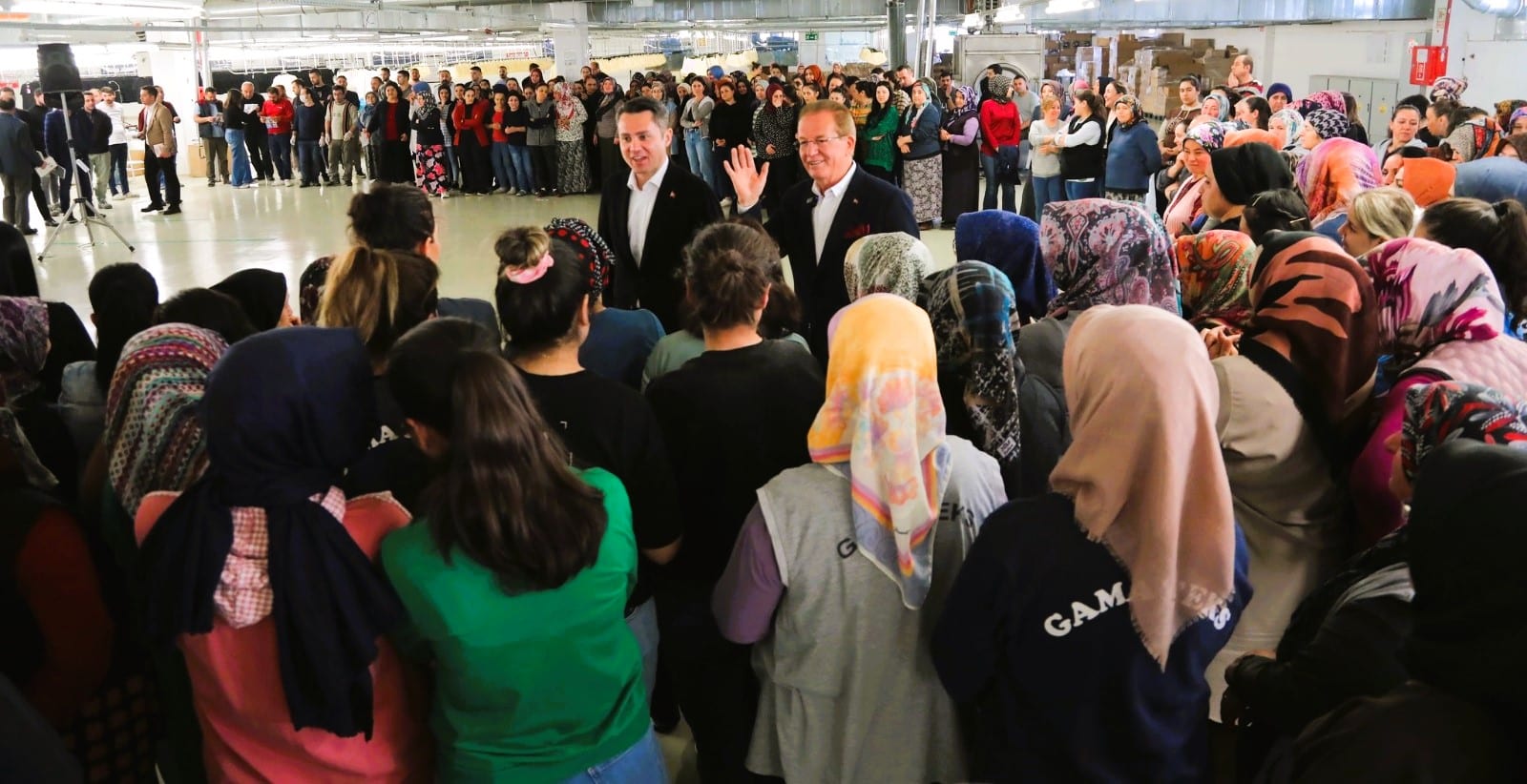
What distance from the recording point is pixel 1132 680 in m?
1.52

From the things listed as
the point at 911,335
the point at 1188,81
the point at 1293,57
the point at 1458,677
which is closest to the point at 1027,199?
the point at 1188,81

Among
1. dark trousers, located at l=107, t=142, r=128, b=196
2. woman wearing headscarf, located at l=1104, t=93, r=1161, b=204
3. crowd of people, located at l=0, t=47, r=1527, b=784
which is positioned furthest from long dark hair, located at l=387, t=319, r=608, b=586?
dark trousers, located at l=107, t=142, r=128, b=196

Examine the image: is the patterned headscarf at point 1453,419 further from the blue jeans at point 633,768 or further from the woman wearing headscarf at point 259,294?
the woman wearing headscarf at point 259,294

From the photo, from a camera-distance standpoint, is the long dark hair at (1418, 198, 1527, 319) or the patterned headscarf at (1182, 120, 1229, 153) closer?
the long dark hair at (1418, 198, 1527, 319)

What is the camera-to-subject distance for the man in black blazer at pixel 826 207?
374 centimetres

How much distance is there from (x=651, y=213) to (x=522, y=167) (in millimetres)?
10363

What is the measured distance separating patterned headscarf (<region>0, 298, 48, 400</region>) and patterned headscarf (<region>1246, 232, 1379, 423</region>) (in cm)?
281

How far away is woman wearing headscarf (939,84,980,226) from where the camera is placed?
9891 millimetres

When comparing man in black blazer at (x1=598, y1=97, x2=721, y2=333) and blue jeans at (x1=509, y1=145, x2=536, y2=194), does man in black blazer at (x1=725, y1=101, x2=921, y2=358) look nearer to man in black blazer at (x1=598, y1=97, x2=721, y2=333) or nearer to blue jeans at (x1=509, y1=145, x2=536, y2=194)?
man in black blazer at (x1=598, y1=97, x2=721, y2=333)

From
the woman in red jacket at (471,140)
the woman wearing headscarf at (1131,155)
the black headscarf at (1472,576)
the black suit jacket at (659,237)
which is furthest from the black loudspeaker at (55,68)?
the black headscarf at (1472,576)

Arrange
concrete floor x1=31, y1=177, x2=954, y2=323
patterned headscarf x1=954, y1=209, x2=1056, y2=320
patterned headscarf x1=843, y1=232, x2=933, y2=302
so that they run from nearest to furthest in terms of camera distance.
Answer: patterned headscarf x1=843, y1=232, x2=933, y2=302 < patterned headscarf x1=954, y1=209, x2=1056, y2=320 < concrete floor x1=31, y1=177, x2=954, y2=323

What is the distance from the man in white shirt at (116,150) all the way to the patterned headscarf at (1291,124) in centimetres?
1301

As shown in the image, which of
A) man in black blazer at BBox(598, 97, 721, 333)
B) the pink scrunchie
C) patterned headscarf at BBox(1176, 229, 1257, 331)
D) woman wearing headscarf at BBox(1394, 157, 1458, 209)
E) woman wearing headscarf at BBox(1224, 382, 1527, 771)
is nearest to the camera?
woman wearing headscarf at BBox(1224, 382, 1527, 771)

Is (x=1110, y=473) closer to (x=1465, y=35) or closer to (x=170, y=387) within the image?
(x=170, y=387)
